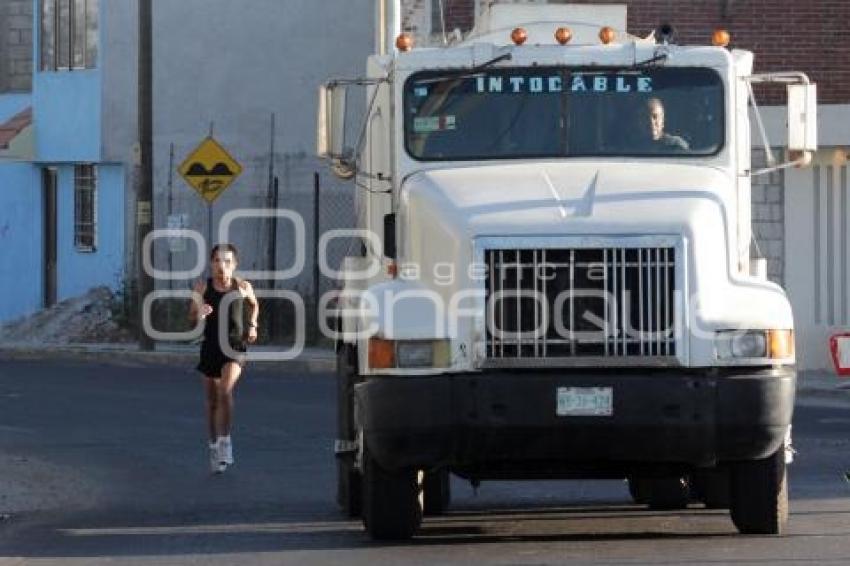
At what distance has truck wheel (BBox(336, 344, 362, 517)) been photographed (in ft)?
42.2

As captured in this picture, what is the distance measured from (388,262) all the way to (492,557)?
6.46 ft

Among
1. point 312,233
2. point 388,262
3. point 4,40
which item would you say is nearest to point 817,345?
point 312,233

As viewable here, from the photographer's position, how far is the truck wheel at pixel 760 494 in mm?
11578

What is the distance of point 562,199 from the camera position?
451 inches

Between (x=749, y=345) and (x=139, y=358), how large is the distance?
799 inches

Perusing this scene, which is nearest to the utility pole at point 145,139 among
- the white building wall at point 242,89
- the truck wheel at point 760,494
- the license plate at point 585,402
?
the white building wall at point 242,89

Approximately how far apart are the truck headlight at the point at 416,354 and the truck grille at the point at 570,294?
12.3 inches

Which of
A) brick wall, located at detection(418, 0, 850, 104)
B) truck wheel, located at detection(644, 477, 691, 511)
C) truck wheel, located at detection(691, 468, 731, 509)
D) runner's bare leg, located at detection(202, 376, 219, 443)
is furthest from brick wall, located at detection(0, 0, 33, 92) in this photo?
truck wheel, located at detection(691, 468, 731, 509)

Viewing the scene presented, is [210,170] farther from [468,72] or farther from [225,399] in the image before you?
[468,72]

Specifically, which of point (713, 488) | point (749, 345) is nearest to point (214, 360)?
point (713, 488)

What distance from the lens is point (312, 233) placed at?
110 ft

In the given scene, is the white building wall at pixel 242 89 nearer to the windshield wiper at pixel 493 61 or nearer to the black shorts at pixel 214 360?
the black shorts at pixel 214 360

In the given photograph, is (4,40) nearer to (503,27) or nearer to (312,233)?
(312,233)

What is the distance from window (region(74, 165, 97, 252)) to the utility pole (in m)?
4.96
